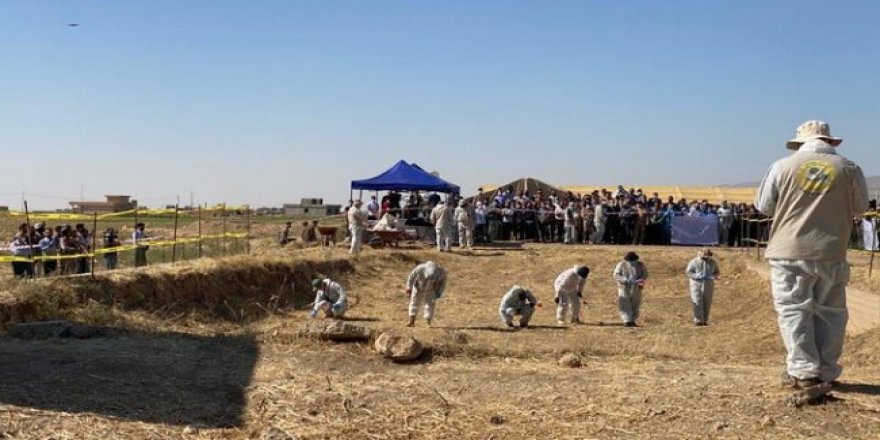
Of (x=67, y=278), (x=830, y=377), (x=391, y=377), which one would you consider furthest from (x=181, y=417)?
(x=67, y=278)

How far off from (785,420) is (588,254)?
20.2 metres

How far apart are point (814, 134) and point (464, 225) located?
2061cm

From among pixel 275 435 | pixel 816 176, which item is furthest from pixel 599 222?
pixel 275 435

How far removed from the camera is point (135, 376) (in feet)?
25.5

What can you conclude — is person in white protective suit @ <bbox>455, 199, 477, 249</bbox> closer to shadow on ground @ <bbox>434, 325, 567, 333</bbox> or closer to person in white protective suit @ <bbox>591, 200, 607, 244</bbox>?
person in white protective suit @ <bbox>591, 200, 607, 244</bbox>

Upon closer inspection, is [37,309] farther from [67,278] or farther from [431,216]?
[431,216]

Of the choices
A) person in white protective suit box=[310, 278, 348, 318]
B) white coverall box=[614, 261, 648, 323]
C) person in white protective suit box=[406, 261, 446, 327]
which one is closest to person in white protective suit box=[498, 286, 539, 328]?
person in white protective suit box=[406, 261, 446, 327]

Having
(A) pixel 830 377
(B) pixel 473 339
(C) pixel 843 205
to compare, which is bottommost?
(B) pixel 473 339

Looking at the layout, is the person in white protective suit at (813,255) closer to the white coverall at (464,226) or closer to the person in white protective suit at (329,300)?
the person in white protective suit at (329,300)

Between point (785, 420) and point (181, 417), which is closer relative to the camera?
point (785, 420)

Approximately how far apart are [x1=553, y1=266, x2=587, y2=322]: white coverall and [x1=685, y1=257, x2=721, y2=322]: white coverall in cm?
221

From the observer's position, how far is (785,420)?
5816mm

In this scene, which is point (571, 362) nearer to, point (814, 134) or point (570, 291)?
point (814, 134)

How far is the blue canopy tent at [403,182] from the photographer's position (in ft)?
92.8
